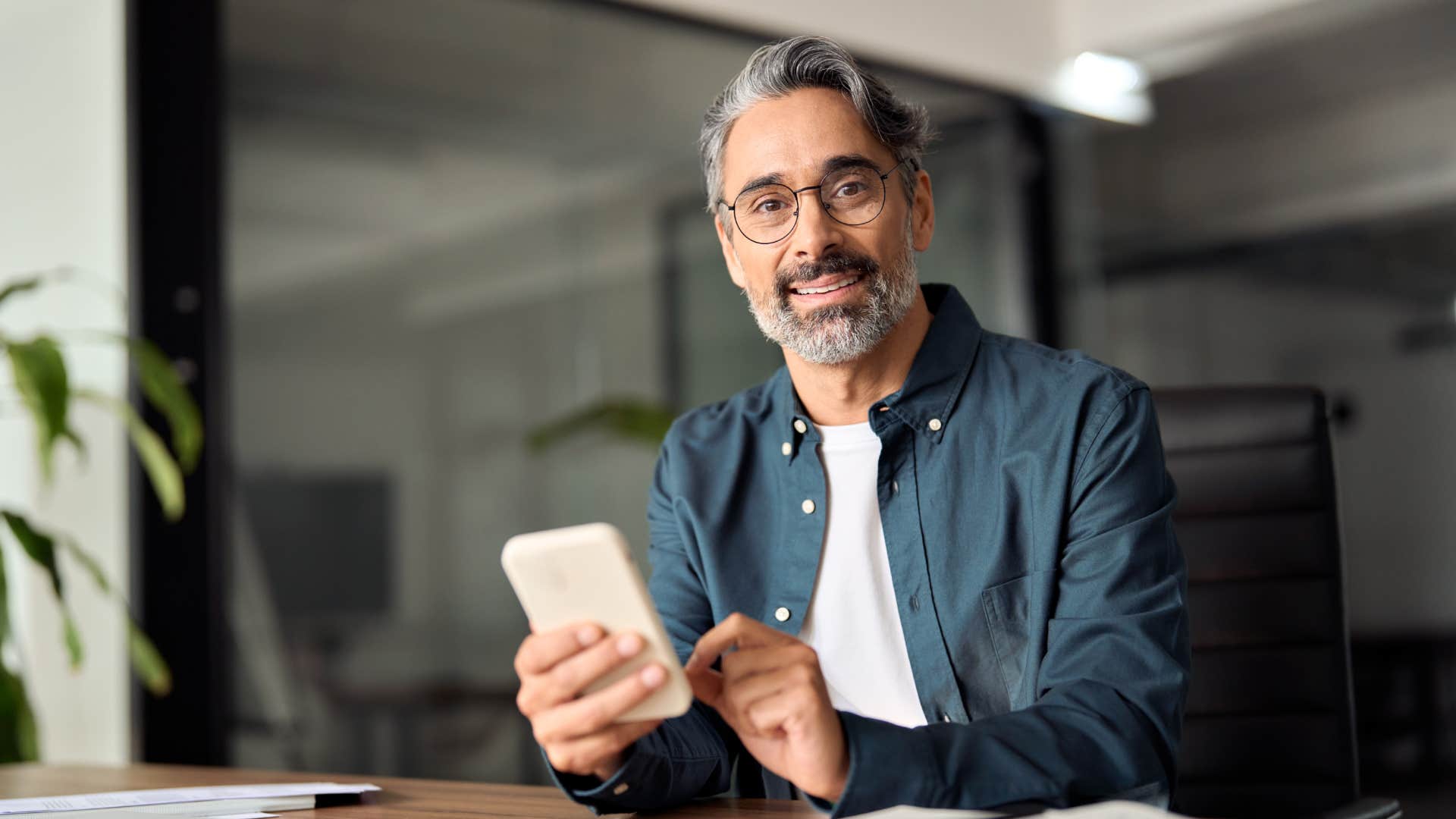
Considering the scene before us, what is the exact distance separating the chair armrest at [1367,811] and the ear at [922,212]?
2.57 feet

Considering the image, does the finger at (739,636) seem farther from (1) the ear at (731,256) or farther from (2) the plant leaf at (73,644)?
(2) the plant leaf at (73,644)

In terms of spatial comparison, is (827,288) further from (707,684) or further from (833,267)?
(707,684)

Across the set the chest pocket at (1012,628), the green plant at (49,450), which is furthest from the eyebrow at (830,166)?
the green plant at (49,450)

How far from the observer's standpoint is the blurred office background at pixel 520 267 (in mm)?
3029

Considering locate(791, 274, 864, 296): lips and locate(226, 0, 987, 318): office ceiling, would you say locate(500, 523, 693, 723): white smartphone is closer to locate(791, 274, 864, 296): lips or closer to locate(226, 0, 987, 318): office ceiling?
locate(791, 274, 864, 296): lips

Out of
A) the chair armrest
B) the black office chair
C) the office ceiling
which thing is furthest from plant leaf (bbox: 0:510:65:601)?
the chair armrest

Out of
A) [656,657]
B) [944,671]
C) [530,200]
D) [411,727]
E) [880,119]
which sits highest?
[530,200]

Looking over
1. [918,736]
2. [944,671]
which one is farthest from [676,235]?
[918,736]

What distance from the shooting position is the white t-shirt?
1.52m

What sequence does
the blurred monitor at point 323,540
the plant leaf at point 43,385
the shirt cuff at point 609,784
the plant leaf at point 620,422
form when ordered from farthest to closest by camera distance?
the plant leaf at point 620,422
the blurred monitor at point 323,540
the plant leaf at point 43,385
the shirt cuff at point 609,784

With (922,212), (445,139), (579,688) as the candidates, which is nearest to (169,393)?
(445,139)

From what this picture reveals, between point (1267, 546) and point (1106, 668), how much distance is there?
26.1 inches

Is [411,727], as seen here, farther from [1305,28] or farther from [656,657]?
[1305,28]

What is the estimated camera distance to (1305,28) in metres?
4.38
